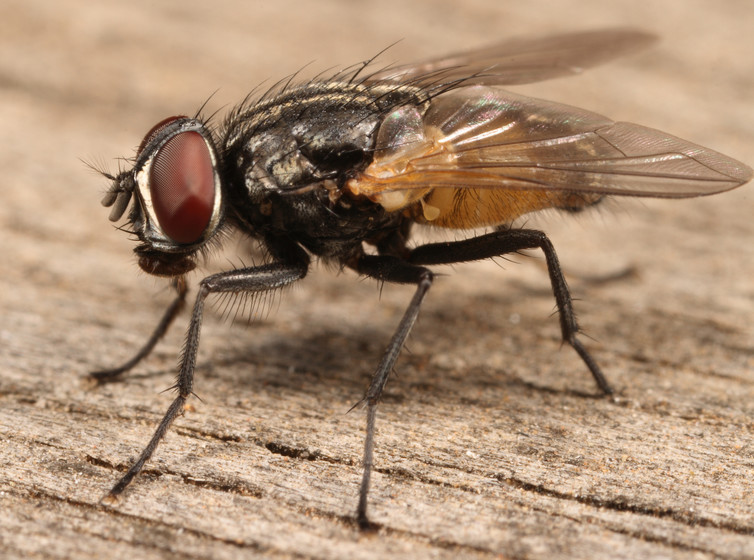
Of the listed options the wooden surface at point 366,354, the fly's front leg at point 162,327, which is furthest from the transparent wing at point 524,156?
the fly's front leg at point 162,327

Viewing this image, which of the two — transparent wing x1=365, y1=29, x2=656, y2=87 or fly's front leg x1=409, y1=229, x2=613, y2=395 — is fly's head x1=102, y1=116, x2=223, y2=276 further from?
transparent wing x1=365, y1=29, x2=656, y2=87

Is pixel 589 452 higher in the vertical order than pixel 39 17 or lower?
lower

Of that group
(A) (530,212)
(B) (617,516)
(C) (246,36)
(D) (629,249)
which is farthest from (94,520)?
(C) (246,36)

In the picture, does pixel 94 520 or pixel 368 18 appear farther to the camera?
pixel 368 18

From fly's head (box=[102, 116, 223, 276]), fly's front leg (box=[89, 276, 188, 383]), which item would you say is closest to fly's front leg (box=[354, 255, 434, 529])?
fly's head (box=[102, 116, 223, 276])

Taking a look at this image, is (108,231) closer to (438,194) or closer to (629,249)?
(438,194)

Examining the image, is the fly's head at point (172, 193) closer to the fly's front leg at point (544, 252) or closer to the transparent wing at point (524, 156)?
the transparent wing at point (524, 156)

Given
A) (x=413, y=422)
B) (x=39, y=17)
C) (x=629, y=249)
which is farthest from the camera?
(x=39, y=17)
